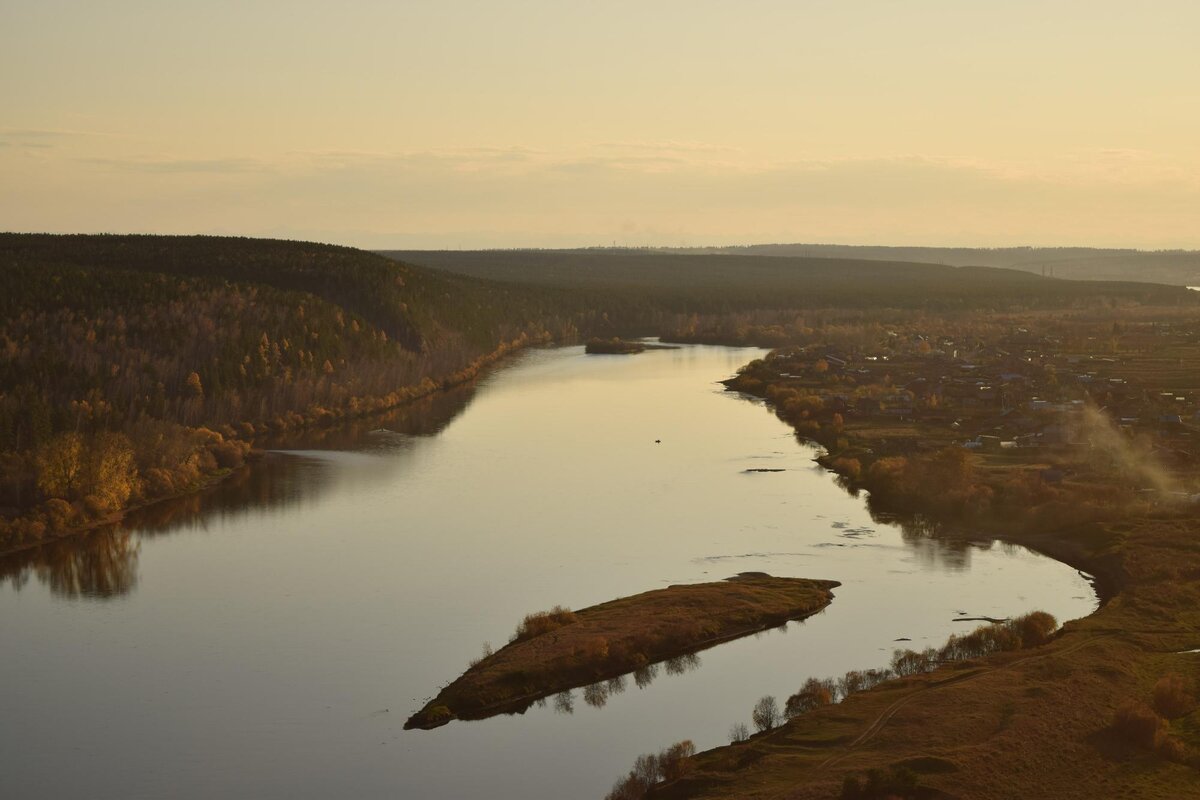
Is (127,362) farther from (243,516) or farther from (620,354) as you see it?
(620,354)

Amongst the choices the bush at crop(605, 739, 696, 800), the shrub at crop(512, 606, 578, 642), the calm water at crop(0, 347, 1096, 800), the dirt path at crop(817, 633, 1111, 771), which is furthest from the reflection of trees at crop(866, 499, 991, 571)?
the bush at crop(605, 739, 696, 800)

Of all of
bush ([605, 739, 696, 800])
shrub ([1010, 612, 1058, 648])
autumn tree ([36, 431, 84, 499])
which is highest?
autumn tree ([36, 431, 84, 499])

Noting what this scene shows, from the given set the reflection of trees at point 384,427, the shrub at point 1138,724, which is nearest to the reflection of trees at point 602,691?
the shrub at point 1138,724

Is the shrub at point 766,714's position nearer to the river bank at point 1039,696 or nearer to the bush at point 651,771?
the river bank at point 1039,696

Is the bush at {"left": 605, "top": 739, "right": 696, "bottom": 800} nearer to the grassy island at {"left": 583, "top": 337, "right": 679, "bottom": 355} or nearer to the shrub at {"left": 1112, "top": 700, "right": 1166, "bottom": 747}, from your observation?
the shrub at {"left": 1112, "top": 700, "right": 1166, "bottom": 747}

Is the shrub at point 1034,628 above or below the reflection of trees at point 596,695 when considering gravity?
above

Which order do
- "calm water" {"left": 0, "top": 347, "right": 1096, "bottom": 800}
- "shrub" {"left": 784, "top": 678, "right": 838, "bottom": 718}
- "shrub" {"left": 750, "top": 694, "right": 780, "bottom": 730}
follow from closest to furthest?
"calm water" {"left": 0, "top": 347, "right": 1096, "bottom": 800} → "shrub" {"left": 750, "top": 694, "right": 780, "bottom": 730} → "shrub" {"left": 784, "top": 678, "right": 838, "bottom": 718}
